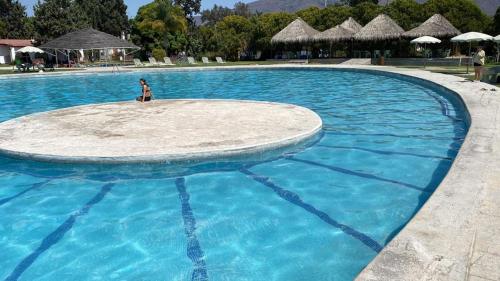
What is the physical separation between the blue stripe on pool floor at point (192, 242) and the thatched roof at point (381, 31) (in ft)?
90.8

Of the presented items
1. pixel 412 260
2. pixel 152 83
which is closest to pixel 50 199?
pixel 412 260

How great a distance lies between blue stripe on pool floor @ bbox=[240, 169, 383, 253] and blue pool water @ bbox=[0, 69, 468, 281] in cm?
2

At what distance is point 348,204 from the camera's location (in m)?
5.57

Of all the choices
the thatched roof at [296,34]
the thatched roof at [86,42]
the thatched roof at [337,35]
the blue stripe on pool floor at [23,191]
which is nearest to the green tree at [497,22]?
the thatched roof at [337,35]

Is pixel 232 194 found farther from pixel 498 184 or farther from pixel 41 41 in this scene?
pixel 41 41

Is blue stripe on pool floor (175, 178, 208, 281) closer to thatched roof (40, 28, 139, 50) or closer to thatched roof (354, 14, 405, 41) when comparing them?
thatched roof (354, 14, 405, 41)

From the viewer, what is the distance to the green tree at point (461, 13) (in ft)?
104

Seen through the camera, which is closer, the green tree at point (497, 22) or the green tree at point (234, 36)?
the green tree at point (497, 22)

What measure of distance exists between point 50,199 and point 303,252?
12.4ft

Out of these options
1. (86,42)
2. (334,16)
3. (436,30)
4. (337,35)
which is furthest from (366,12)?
(86,42)

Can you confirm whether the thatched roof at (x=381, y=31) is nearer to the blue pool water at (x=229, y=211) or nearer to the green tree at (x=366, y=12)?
the green tree at (x=366, y=12)

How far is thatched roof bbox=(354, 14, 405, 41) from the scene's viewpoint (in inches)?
1201

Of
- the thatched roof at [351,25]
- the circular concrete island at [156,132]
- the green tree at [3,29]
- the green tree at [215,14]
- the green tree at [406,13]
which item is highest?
the green tree at [215,14]

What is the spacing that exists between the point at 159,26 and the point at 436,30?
90.9ft
